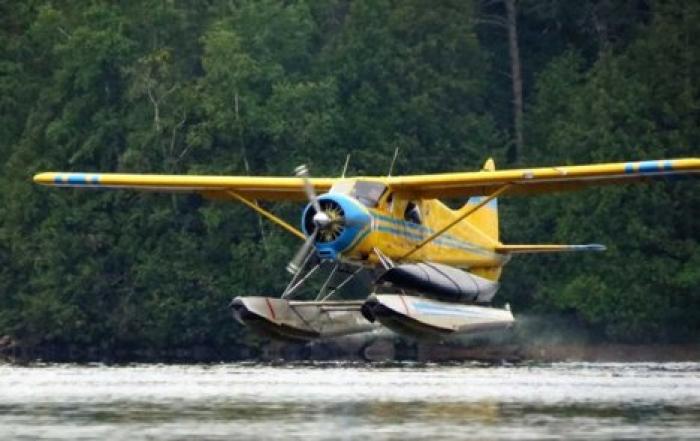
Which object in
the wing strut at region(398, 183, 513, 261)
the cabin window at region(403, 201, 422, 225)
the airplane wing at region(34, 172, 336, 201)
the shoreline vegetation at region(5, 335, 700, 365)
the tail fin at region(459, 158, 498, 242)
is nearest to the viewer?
the wing strut at region(398, 183, 513, 261)

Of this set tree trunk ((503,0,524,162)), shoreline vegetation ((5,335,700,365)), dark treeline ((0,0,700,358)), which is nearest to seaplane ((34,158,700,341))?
shoreline vegetation ((5,335,700,365))

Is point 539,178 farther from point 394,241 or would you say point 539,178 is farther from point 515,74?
point 515,74

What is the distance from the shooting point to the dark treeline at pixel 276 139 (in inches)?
2037

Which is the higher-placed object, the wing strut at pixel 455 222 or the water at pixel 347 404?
the wing strut at pixel 455 222

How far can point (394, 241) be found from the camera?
34656 mm

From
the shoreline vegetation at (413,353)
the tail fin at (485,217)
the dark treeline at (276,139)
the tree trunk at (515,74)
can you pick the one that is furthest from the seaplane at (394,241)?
the tree trunk at (515,74)

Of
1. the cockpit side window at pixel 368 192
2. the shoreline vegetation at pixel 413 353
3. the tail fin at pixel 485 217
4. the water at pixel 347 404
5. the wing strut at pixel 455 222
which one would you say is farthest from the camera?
the shoreline vegetation at pixel 413 353

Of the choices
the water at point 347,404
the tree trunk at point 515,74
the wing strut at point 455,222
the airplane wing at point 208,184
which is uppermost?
the tree trunk at point 515,74

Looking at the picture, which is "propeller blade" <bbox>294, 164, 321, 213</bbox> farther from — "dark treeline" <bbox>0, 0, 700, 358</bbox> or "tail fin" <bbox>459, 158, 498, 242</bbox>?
"dark treeline" <bbox>0, 0, 700, 358</bbox>

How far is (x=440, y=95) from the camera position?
56.5m

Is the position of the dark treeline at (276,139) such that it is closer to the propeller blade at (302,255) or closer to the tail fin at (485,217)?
the tail fin at (485,217)

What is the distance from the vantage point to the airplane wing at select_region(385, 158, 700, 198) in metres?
34.4

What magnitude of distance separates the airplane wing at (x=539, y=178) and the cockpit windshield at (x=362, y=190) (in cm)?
46

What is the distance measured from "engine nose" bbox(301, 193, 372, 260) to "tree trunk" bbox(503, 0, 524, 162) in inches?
972
